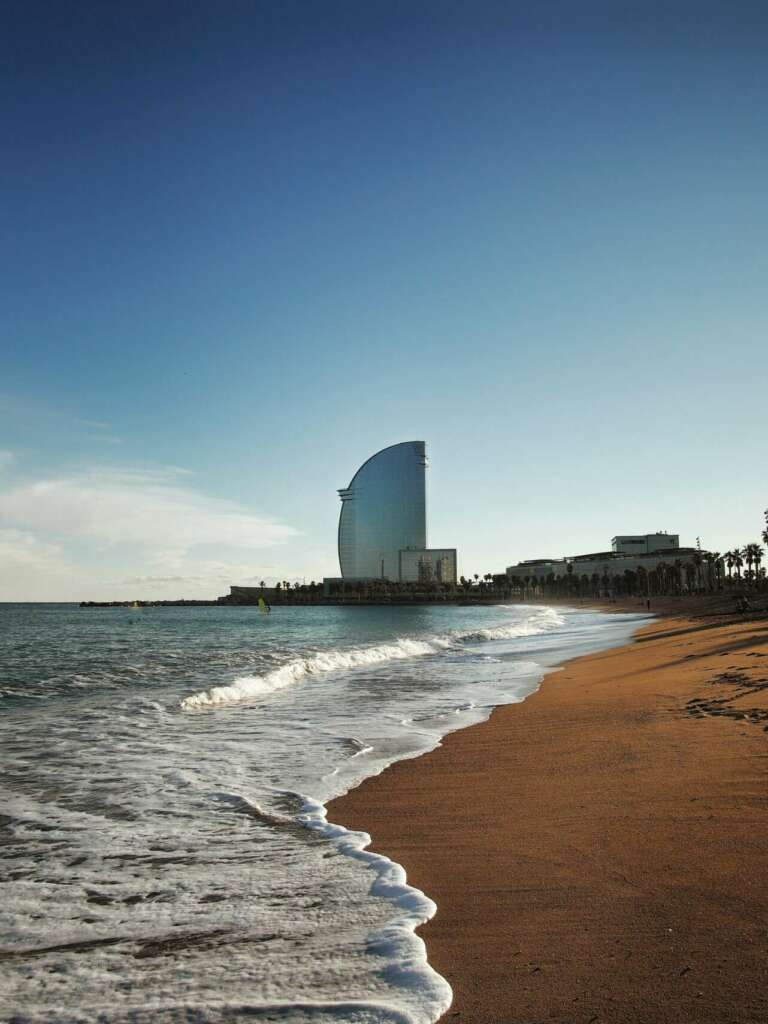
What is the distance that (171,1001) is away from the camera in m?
2.76

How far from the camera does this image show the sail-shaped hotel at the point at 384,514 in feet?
604

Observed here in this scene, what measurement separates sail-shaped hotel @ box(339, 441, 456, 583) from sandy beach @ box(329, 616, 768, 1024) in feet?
576

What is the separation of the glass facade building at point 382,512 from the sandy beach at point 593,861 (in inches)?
6915

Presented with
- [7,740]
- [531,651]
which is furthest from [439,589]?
[7,740]

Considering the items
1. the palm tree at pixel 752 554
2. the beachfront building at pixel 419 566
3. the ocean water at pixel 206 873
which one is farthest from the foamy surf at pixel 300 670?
the beachfront building at pixel 419 566

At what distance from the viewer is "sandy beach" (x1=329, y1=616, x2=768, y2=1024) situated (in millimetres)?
2614

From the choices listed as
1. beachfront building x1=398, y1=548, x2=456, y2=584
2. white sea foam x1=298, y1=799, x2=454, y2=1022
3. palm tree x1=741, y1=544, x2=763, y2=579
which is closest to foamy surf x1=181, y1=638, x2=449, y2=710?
white sea foam x1=298, y1=799, x2=454, y2=1022

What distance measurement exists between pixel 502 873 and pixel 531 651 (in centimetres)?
2063

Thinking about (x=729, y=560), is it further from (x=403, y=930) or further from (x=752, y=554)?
(x=403, y=930)

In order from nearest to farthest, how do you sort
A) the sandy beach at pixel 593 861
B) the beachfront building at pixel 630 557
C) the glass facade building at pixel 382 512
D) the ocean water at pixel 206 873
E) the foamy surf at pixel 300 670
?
the sandy beach at pixel 593 861, the ocean water at pixel 206 873, the foamy surf at pixel 300 670, the beachfront building at pixel 630 557, the glass facade building at pixel 382 512

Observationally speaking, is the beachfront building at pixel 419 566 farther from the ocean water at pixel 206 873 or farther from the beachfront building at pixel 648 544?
the ocean water at pixel 206 873

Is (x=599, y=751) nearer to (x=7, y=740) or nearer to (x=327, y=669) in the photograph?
(x=7, y=740)

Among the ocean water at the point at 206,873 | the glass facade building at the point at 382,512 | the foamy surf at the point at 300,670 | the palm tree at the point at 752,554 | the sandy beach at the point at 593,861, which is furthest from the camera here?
the glass facade building at the point at 382,512

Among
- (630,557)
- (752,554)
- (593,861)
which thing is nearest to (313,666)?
(593,861)
